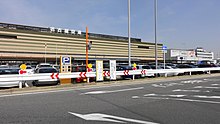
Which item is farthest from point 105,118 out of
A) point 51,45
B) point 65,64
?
point 51,45

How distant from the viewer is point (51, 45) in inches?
4301

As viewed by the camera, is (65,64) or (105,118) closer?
(105,118)

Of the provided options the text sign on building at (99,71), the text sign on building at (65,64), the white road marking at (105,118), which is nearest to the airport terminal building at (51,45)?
the text sign on building at (65,64)

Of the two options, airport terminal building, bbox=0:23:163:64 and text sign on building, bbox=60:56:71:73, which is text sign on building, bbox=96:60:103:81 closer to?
text sign on building, bbox=60:56:71:73

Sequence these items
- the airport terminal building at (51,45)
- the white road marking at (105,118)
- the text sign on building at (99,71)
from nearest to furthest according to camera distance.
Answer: the white road marking at (105,118) < the text sign on building at (99,71) < the airport terminal building at (51,45)

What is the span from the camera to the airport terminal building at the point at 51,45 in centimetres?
9606

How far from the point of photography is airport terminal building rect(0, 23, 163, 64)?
96062 millimetres

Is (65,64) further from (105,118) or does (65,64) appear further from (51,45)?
(51,45)

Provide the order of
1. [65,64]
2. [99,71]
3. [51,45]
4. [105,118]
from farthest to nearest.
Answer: [51,45] < [65,64] < [99,71] < [105,118]

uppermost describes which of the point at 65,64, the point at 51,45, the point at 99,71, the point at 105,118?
the point at 51,45

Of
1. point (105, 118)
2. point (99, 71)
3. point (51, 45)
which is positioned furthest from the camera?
point (51, 45)

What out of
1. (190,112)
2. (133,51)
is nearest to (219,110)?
(190,112)

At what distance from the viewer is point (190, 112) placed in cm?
698

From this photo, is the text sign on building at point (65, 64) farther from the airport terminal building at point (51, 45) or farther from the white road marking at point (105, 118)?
the airport terminal building at point (51, 45)
